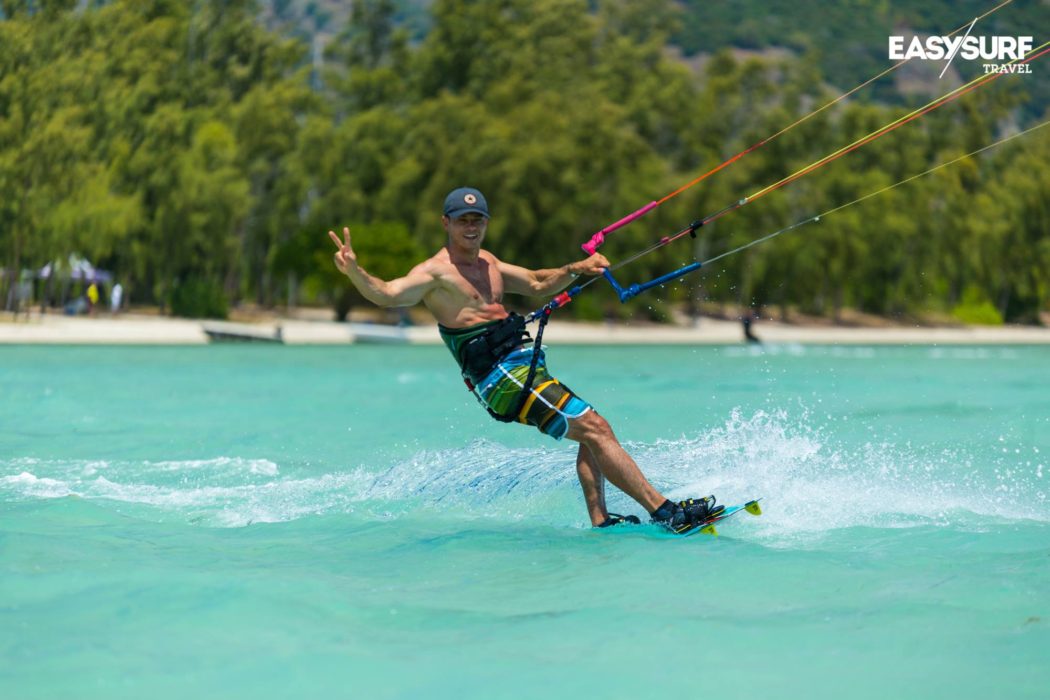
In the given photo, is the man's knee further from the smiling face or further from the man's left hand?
the smiling face

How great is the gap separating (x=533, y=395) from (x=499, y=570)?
1.02m

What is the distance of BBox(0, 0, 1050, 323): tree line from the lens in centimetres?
4153

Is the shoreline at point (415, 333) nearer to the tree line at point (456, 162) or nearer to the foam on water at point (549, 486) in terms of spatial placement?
the tree line at point (456, 162)

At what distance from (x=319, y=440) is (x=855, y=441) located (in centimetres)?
508

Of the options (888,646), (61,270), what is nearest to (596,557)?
(888,646)

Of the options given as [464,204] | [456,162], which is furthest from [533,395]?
[456,162]

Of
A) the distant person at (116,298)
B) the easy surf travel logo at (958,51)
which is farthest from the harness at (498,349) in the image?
the distant person at (116,298)

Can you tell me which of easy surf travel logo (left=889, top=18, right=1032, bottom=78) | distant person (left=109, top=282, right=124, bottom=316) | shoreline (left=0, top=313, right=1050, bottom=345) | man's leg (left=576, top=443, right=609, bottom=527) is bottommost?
shoreline (left=0, top=313, right=1050, bottom=345)

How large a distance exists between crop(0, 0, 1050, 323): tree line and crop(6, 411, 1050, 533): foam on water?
2885cm

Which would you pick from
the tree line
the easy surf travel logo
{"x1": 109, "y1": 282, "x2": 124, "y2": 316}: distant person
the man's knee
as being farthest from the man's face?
{"x1": 109, "y1": 282, "x2": 124, "y2": 316}: distant person

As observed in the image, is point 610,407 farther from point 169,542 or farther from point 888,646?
point 888,646

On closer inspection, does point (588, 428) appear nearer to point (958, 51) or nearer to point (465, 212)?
point (465, 212)

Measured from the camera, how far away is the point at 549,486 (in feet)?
26.9

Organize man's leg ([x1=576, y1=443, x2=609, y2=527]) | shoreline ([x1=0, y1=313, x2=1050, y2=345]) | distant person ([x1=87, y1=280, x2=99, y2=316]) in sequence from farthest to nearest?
distant person ([x1=87, y1=280, x2=99, y2=316])
shoreline ([x1=0, y1=313, x2=1050, y2=345])
man's leg ([x1=576, y1=443, x2=609, y2=527])
